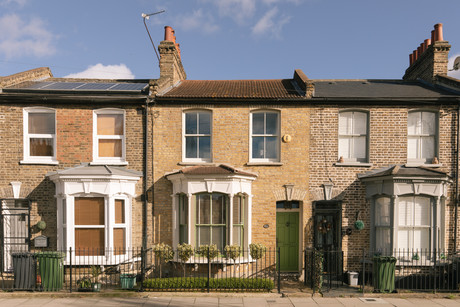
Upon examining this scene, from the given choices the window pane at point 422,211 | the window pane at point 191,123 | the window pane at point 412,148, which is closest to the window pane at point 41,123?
the window pane at point 191,123

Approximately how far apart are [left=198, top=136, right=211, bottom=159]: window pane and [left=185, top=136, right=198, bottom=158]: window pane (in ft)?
0.62

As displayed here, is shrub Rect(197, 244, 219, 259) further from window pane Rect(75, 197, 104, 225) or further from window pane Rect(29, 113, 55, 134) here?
window pane Rect(29, 113, 55, 134)

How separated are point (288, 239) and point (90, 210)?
7.21 m

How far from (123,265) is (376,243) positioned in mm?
8948

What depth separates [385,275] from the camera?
960 cm

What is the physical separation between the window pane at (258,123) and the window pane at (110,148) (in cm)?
505

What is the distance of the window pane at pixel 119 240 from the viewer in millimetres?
10898

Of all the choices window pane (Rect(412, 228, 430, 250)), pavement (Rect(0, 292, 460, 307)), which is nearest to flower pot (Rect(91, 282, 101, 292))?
pavement (Rect(0, 292, 460, 307))

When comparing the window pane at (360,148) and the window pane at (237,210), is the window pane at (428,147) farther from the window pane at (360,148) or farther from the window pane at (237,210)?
the window pane at (237,210)

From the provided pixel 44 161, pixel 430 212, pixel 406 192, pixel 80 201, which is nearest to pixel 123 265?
pixel 80 201

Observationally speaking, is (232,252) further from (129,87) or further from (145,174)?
(129,87)

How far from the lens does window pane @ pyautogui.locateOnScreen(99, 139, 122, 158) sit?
1171cm

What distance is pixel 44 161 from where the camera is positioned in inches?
452

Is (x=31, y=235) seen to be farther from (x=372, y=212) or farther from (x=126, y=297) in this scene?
(x=372, y=212)
